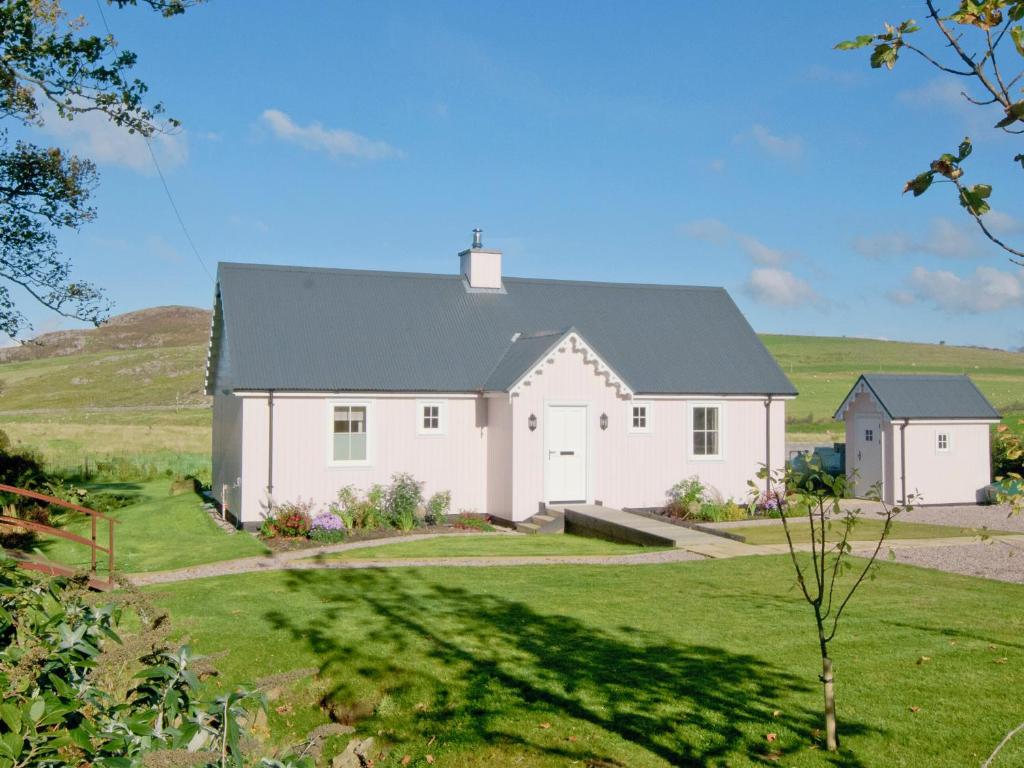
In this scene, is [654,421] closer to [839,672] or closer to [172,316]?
[839,672]

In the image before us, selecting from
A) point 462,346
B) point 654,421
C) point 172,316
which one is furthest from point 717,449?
point 172,316

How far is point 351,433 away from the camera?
850 inches

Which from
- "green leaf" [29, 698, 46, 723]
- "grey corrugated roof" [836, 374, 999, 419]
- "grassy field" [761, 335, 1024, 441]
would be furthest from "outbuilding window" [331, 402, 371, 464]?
"grassy field" [761, 335, 1024, 441]

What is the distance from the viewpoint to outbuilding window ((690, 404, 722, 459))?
24.2 metres

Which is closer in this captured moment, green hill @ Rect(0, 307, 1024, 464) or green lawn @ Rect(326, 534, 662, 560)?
green lawn @ Rect(326, 534, 662, 560)

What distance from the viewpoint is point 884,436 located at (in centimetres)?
2603

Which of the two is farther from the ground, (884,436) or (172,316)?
(172,316)

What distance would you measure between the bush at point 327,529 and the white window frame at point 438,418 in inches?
123

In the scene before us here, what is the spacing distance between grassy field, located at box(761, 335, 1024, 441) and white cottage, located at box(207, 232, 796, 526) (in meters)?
25.0

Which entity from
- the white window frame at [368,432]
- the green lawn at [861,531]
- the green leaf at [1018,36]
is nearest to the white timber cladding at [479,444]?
the white window frame at [368,432]

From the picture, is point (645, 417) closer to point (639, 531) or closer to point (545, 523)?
point (545, 523)

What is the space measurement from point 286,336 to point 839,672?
16.5 m

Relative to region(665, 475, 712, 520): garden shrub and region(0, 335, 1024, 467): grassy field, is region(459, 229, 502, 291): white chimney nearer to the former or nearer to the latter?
region(665, 475, 712, 520): garden shrub

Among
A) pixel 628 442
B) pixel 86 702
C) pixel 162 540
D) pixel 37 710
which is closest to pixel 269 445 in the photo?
pixel 162 540
